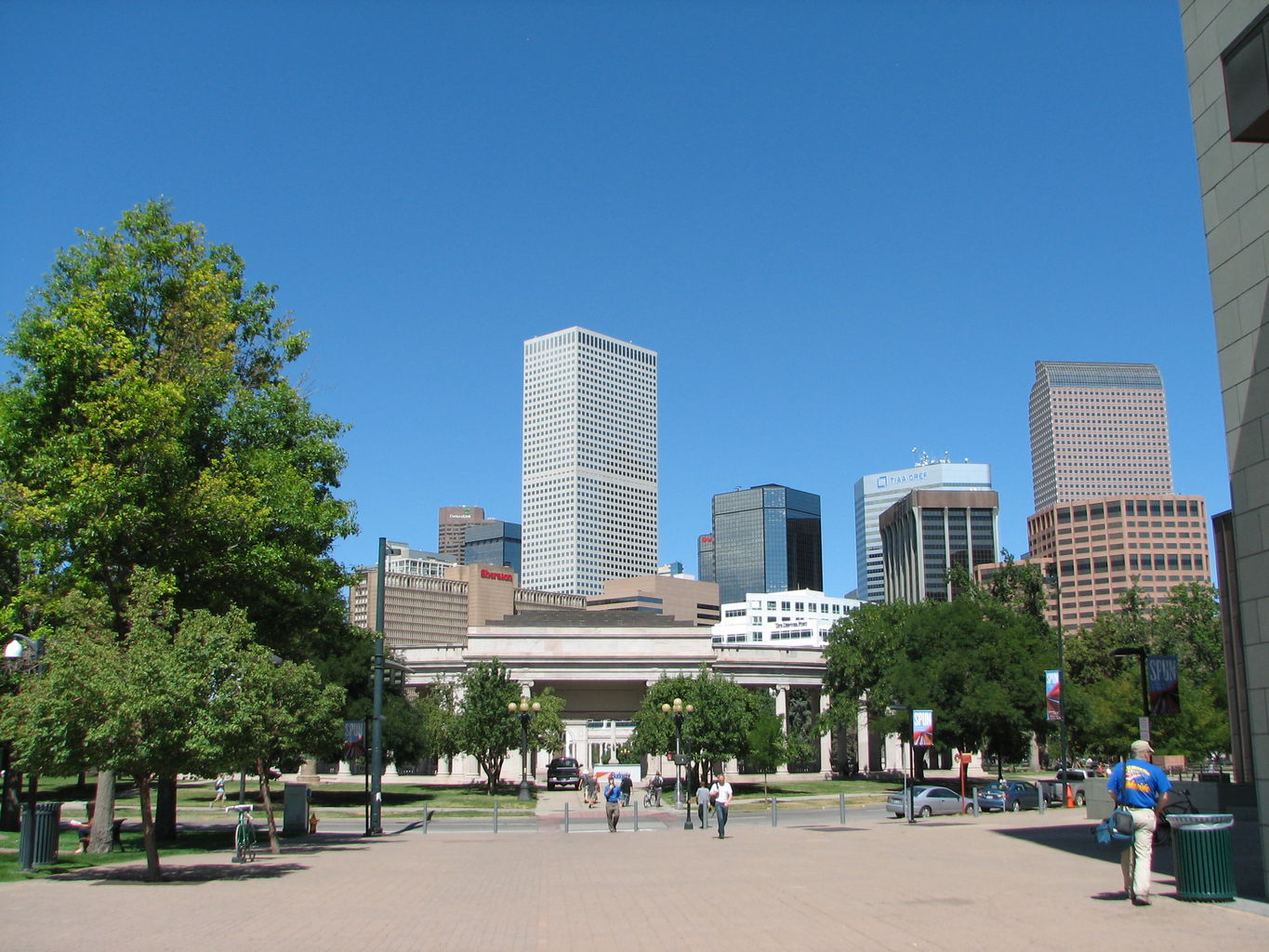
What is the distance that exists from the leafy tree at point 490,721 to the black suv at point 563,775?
8.38 metres

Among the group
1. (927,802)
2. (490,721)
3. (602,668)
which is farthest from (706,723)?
(602,668)

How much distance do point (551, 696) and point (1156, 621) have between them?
56848mm

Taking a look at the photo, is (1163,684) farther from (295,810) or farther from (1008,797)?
(295,810)

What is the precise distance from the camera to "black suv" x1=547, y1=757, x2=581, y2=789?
61.9 m

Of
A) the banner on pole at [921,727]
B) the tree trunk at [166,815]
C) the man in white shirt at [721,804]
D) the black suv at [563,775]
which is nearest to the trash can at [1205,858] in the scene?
the man in white shirt at [721,804]

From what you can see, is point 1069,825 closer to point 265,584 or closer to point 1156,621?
point 265,584

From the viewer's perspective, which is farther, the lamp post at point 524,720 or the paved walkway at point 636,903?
the lamp post at point 524,720

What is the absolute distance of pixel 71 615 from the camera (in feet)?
73.8

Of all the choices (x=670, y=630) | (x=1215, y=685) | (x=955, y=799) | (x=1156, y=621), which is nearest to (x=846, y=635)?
(x=670, y=630)

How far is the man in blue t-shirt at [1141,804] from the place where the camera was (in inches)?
539

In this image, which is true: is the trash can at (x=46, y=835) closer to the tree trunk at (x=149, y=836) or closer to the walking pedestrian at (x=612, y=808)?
the tree trunk at (x=149, y=836)

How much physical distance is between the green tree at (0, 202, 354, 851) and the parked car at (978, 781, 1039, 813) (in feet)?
87.5

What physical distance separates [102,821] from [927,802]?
2695 cm

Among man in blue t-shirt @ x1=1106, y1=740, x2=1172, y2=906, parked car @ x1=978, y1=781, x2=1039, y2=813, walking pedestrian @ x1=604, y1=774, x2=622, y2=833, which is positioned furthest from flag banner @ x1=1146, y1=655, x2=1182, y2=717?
parked car @ x1=978, y1=781, x2=1039, y2=813
